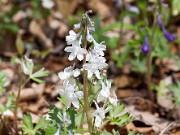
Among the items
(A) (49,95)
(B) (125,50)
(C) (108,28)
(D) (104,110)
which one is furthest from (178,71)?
(D) (104,110)

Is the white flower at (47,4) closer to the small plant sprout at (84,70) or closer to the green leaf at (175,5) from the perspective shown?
the green leaf at (175,5)

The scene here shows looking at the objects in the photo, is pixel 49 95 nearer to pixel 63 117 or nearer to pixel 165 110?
pixel 165 110

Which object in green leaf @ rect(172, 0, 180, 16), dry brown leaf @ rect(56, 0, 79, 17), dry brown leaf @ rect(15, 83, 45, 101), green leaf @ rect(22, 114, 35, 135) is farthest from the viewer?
dry brown leaf @ rect(56, 0, 79, 17)

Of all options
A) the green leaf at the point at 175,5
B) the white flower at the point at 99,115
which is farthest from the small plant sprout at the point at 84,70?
the green leaf at the point at 175,5

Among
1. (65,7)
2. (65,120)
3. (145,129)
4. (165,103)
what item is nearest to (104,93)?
(65,120)

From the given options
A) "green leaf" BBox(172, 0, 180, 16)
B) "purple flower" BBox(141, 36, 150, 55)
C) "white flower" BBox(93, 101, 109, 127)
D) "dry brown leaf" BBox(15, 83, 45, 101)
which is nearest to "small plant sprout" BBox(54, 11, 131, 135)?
"white flower" BBox(93, 101, 109, 127)

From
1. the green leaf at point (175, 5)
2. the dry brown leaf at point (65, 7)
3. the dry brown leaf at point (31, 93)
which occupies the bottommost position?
the dry brown leaf at point (31, 93)

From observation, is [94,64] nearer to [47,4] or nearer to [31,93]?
[31,93]

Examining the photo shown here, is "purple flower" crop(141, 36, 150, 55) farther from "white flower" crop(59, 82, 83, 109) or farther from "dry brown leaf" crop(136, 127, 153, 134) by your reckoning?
"white flower" crop(59, 82, 83, 109)
